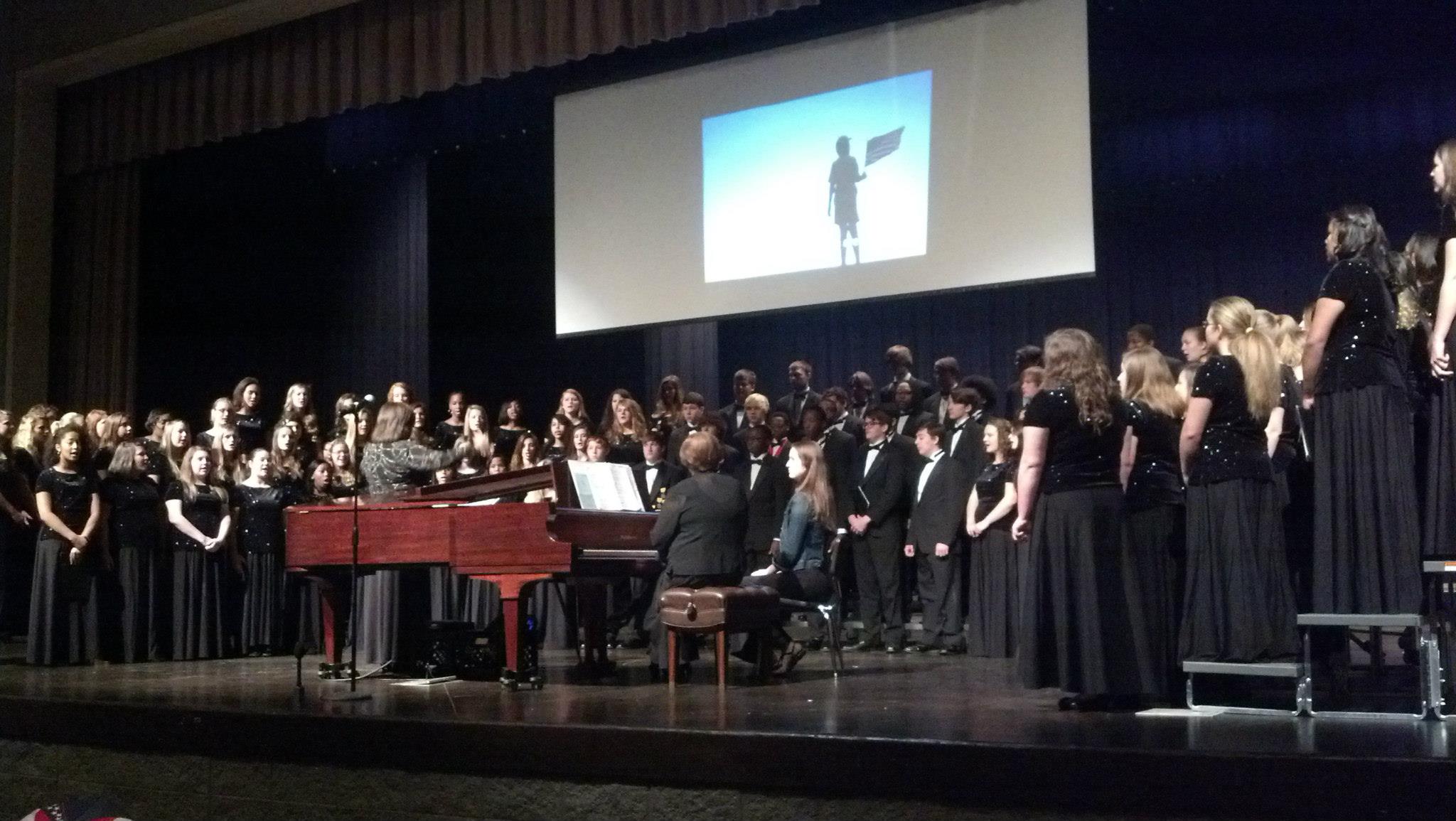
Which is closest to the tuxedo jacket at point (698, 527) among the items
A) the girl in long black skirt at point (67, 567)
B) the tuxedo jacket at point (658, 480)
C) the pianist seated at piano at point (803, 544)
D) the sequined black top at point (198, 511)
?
the pianist seated at piano at point (803, 544)

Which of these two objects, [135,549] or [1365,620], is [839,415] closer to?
[135,549]

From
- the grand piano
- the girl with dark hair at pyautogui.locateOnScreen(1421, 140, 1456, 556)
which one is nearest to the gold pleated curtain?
the grand piano

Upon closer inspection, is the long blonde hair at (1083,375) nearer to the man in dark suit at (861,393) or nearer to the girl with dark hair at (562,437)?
the girl with dark hair at (562,437)

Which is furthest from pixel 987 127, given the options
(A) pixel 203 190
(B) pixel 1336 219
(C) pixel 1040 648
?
(A) pixel 203 190

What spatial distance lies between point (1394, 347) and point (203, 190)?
36.5 ft

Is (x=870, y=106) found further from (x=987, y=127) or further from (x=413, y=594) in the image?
(x=413, y=594)

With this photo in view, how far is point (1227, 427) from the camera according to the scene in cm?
538

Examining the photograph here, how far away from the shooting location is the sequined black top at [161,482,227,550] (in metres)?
9.34

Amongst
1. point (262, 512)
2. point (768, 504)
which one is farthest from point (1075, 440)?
point (262, 512)

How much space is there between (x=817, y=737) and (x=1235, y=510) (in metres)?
1.96

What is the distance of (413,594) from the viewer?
8016 mm

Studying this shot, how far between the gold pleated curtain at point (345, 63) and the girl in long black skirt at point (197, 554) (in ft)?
10.9

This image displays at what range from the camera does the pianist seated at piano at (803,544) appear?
7453mm

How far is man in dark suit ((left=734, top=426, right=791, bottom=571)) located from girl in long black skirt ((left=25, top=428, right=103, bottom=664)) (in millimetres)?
4278
